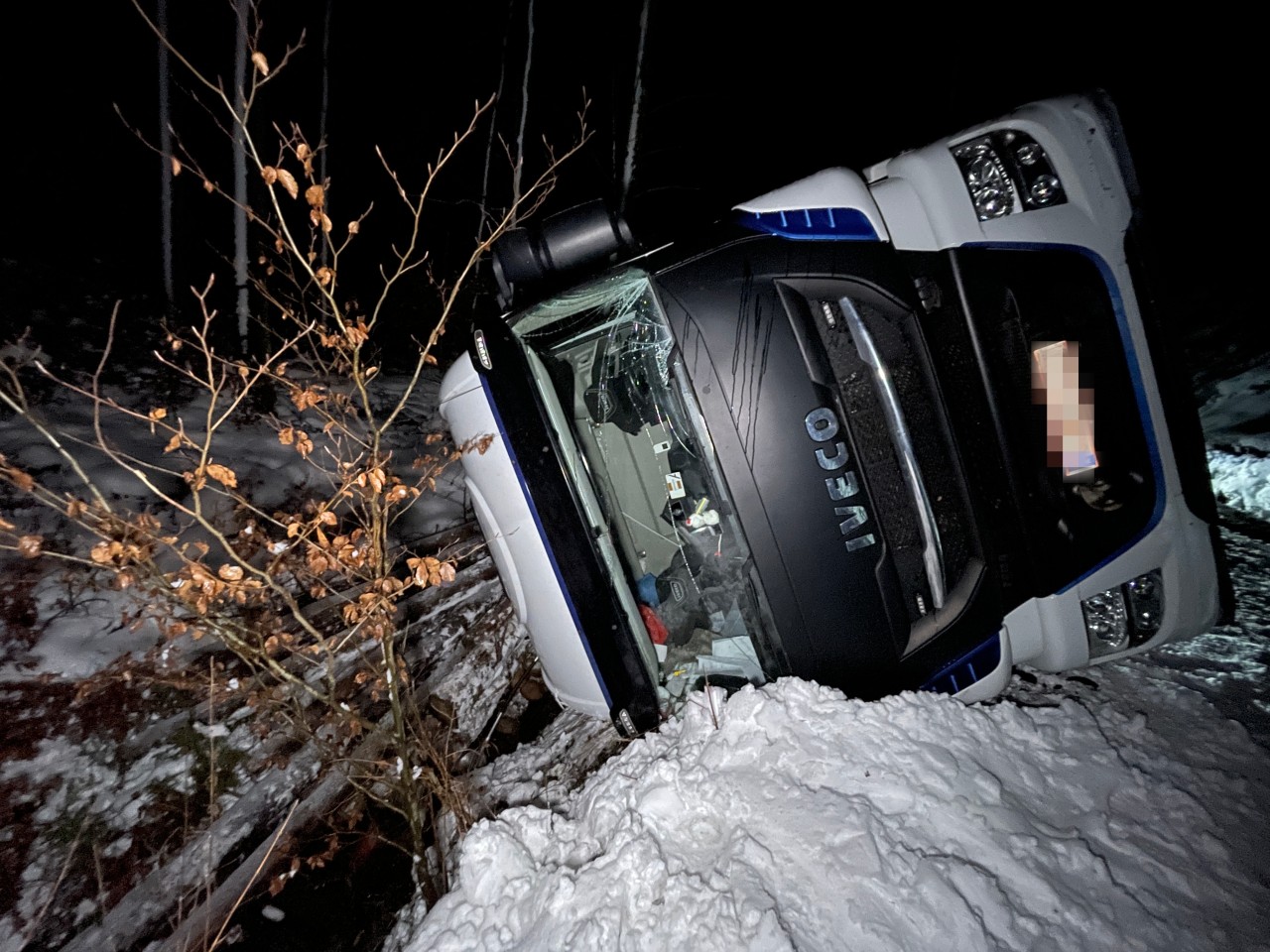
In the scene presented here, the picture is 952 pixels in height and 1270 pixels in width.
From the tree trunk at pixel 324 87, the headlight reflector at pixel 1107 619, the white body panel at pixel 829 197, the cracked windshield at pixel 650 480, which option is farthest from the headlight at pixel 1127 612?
the tree trunk at pixel 324 87

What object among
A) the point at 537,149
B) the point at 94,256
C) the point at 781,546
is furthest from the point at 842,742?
the point at 94,256

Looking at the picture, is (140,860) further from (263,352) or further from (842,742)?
(263,352)

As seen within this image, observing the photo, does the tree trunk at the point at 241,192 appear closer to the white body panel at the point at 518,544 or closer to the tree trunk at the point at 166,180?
the tree trunk at the point at 166,180

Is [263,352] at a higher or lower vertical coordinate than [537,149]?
lower

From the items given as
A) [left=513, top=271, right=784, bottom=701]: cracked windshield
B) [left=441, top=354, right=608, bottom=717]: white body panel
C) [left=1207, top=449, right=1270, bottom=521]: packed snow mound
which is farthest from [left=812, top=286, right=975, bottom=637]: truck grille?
[left=1207, top=449, right=1270, bottom=521]: packed snow mound

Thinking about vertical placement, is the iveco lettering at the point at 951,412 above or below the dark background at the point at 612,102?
below

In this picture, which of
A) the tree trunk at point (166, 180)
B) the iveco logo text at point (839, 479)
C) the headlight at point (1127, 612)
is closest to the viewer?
the iveco logo text at point (839, 479)

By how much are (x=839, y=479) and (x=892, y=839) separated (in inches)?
→ 47.9

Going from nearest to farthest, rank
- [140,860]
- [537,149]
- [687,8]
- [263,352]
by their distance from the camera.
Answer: [140,860] < [263,352] < [687,8] < [537,149]

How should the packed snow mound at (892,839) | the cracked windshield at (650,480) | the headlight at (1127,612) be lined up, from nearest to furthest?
the packed snow mound at (892,839) < the headlight at (1127,612) < the cracked windshield at (650,480)

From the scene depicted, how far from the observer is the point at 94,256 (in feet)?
26.5

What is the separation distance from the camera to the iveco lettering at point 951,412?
6.37 ft

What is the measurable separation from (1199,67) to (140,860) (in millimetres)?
14179

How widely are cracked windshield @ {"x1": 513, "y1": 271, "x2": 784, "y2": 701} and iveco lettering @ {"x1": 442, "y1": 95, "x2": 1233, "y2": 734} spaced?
0.10m
